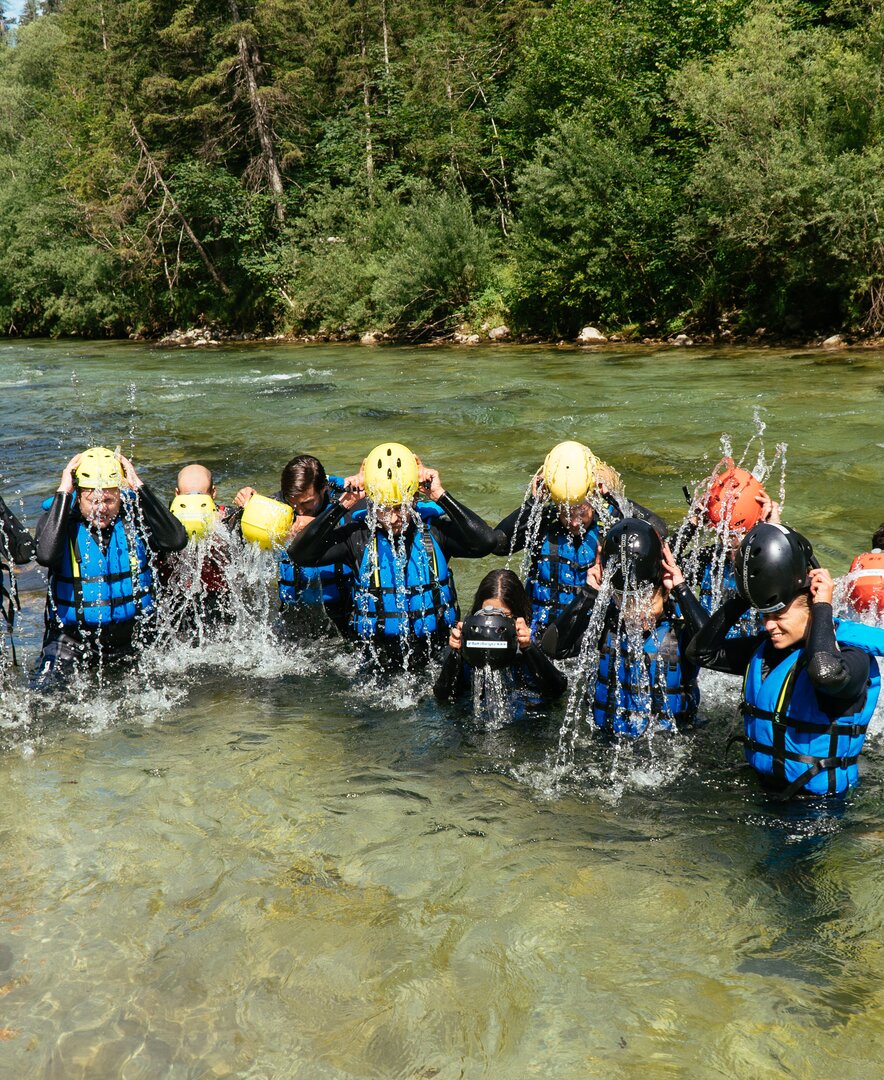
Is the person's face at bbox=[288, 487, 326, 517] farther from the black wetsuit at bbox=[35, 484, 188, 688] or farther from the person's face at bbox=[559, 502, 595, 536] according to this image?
the person's face at bbox=[559, 502, 595, 536]

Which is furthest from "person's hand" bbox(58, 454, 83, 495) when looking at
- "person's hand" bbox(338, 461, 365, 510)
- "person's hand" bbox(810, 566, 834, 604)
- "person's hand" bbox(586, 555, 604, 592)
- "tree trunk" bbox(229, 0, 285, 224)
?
"tree trunk" bbox(229, 0, 285, 224)

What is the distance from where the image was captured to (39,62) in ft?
201

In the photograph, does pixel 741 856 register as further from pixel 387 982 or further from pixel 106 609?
pixel 106 609

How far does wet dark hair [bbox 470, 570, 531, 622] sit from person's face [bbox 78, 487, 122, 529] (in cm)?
247

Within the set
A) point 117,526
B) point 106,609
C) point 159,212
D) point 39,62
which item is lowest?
point 106,609

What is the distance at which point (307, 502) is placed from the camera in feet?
23.2

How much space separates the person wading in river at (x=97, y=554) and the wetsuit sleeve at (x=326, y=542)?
0.83 meters

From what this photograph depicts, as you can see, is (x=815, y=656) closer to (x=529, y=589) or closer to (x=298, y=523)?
(x=529, y=589)

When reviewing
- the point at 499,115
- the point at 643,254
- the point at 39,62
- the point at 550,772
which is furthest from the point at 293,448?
the point at 39,62

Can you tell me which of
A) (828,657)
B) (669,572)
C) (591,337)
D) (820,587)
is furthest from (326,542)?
(591,337)

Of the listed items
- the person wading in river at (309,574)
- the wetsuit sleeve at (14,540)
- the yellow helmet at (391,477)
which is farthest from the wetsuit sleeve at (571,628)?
the wetsuit sleeve at (14,540)

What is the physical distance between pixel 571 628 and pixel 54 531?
327cm

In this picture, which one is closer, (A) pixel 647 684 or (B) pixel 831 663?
(B) pixel 831 663

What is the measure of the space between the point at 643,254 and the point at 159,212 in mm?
20434
